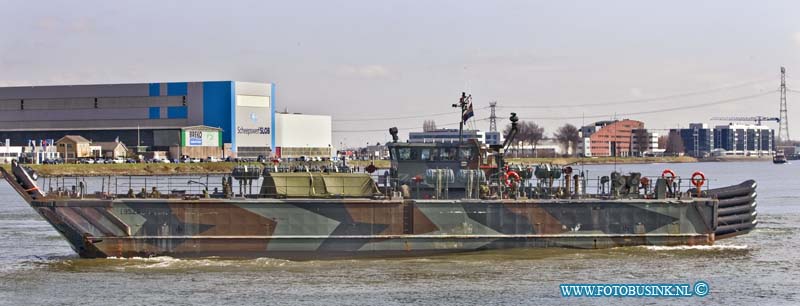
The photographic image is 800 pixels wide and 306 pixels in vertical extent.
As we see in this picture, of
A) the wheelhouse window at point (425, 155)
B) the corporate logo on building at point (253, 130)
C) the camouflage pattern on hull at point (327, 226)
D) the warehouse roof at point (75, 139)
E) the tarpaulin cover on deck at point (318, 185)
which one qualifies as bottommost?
the camouflage pattern on hull at point (327, 226)

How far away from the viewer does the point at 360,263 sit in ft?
119

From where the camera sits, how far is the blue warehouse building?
409 feet

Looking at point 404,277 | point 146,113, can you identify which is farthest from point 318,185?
point 146,113

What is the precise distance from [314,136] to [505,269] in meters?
110

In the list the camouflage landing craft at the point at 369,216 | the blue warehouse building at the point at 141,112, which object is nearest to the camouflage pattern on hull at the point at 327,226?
the camouflage landing craft at the point at 369,216

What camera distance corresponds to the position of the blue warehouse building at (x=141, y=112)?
124750 mm

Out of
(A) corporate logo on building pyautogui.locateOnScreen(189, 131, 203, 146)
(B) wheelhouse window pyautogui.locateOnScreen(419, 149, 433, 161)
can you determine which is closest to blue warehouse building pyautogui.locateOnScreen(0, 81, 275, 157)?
(A) corporate logo on building pyautogui.locateOnScreen(189, 131, 203, 146)

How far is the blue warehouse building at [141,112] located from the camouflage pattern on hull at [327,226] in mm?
88706

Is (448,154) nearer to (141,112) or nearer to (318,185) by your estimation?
(318,185)

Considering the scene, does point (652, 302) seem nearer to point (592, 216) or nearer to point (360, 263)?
point (592, 216)

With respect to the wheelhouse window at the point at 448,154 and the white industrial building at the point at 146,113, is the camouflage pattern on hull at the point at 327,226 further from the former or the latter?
the white industrial building at the point at 146,113

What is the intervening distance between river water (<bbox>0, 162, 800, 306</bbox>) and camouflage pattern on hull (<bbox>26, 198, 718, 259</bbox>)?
0.42 m

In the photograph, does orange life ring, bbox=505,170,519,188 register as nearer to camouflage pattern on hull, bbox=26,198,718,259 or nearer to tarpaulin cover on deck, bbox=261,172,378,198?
camouflage pattern on hull, bbox=26,198,718,259

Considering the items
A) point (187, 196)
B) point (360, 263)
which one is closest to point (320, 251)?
point (360, 263)
